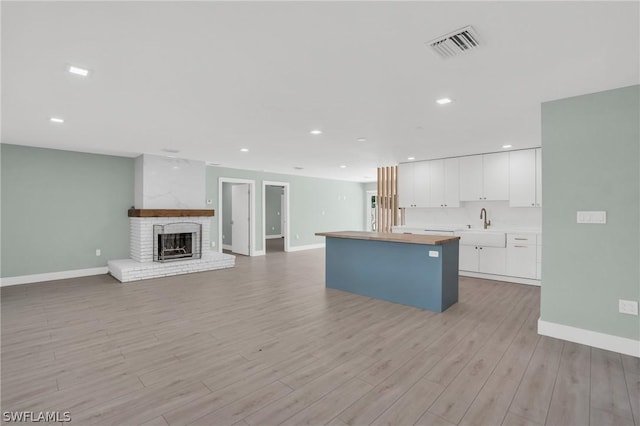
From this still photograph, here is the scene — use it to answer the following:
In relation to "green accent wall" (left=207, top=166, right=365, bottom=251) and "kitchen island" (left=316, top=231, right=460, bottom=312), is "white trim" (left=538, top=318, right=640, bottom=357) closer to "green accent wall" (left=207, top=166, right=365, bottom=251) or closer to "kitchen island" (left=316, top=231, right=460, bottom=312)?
"kitchen island" (left=316, top=231, right=460, bottom=312)

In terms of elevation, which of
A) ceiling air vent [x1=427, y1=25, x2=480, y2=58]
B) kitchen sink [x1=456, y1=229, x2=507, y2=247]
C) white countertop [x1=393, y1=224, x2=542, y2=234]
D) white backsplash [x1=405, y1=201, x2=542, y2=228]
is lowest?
kitchen sink [x1=456, y1=229, x2=507, y2=247]

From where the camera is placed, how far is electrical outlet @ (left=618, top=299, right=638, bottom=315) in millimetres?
2734

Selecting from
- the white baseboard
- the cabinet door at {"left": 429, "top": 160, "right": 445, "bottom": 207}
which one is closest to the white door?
the white baseboard

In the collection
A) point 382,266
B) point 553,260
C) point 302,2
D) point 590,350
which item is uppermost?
point 302,2

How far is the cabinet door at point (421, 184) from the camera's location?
6.93 meters

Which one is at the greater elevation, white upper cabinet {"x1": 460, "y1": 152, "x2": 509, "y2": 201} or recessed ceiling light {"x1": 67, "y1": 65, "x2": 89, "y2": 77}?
recessed ceiling light {"x1": 67, "y1": 65, "x2": 89, "y2": 77}

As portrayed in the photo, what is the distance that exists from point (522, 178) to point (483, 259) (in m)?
1.64

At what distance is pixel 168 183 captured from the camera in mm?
6539

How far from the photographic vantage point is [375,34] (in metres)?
1.92

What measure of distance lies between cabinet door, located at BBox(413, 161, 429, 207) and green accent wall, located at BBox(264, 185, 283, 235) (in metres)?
7.02

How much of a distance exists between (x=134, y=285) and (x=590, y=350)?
6.16 metres

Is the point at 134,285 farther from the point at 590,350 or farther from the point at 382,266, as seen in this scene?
the point at 590,350

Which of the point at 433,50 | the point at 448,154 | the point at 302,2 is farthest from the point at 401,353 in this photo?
the point at 448,154

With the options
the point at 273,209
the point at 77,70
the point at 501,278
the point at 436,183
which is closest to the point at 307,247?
the point at 273,209
